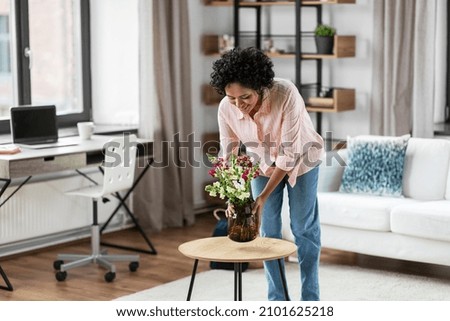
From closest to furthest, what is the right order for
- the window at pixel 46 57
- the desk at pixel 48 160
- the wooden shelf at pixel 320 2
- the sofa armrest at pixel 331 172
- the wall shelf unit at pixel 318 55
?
the desk at pixel 48 160, the sofa armrest at pixel 331 172, the window at pixel 46 57, the wooden shelf at pixel 320 2, the wall shelf unit at pixel 318 55

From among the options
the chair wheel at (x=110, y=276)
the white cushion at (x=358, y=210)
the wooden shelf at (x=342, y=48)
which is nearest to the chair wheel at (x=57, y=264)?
the chair wheel at (x=110, y=276)

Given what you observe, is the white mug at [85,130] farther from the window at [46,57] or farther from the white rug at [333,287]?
the white rug at [333,287]

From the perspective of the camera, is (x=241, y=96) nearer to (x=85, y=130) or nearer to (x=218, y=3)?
(x=85, y=130)

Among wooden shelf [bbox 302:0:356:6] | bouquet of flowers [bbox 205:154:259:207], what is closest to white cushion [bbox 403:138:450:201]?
wooden shelf [bbox 302:0:356:6]

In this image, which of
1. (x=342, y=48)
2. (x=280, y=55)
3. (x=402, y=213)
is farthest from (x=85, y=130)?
(x=402, y=213)

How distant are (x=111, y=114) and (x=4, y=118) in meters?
0.93

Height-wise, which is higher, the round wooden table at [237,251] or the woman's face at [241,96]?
the woman's face at [241,96]

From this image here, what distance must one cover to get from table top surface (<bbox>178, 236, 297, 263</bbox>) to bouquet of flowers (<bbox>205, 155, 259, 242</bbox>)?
7 centimetres

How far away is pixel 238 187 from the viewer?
11.9ft

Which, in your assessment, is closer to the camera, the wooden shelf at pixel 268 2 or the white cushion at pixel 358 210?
the white cushion at pixel 358 210

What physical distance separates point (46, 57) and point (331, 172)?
6.92 ft

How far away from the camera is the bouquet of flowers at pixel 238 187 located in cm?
361

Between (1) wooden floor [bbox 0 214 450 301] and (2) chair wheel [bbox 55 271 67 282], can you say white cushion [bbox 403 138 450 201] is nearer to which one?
(1) wooden floor [bbox 0 214 450 301]
